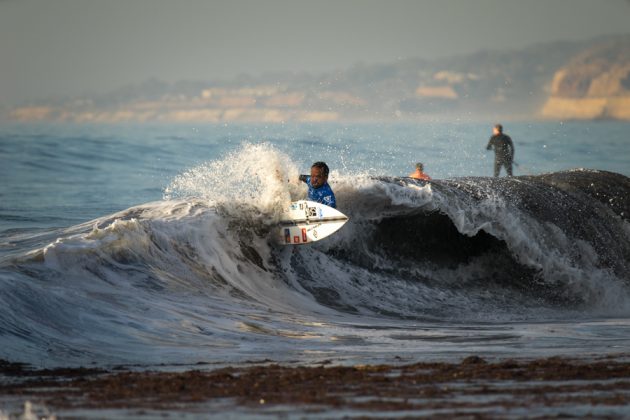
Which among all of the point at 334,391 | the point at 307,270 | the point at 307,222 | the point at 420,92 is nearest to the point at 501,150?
the point at 307,270

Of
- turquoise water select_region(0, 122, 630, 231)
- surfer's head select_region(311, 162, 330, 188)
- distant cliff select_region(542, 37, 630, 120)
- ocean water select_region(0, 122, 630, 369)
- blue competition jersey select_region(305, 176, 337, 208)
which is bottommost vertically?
ocean water select_region(0, 122, 630, 369)

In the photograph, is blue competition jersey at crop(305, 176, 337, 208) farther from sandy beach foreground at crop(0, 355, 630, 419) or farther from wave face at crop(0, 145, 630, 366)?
sandy beach foreground at crop(0, 355, 630, 419)

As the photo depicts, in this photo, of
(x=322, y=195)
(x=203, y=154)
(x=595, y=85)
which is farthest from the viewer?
(x=595, y=85)

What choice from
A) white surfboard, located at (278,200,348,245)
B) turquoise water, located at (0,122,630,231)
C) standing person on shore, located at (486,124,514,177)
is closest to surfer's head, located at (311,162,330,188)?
white surfboard, located at (278,200,348,245)

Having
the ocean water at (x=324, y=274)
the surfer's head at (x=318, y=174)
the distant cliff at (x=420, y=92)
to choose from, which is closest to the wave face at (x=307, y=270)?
the ocean water at (x=324, y=274)

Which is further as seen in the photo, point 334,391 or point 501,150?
point 501,150

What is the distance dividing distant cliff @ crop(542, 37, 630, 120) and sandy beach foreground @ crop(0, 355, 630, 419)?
57594 millimetres

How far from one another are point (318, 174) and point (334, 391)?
585 centimetres

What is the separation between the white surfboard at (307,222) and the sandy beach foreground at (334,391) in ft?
15.0

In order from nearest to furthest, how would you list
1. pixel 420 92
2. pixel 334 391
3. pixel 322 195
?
pixel 334 391 < pixel 322 195 < pixel 420 92

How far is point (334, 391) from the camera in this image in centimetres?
615

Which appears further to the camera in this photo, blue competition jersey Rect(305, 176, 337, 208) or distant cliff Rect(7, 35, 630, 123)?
distant cliff Rect(7, 35, 630, 123)

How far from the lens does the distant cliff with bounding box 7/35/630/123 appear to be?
6147 centimetres

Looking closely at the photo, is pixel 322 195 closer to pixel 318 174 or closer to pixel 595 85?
pixel 318 174
